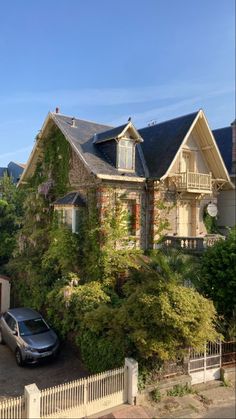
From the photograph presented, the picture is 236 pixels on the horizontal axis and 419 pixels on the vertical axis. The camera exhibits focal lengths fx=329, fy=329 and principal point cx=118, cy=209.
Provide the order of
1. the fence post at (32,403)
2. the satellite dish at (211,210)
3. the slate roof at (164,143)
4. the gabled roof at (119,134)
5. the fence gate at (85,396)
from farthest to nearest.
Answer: the satellite dish at (211,210)
the slate roof at (164,143)
the gabled roof at (119,134)
the fence gate at (85,396)
the fence post at (32,403)

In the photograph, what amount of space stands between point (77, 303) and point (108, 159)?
329 inches

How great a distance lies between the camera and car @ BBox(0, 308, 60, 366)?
1395 cm

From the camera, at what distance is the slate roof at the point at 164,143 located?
63.4 ft

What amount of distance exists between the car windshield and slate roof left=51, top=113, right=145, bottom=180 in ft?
25.5

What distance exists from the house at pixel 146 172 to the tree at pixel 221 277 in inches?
150

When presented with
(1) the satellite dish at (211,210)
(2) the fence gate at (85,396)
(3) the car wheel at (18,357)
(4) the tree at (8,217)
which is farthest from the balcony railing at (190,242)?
(4) the tree at (8,217)

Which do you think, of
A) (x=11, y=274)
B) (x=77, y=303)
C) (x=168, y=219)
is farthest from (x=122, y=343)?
(x=11, y=274)

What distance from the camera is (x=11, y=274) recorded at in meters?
21.8

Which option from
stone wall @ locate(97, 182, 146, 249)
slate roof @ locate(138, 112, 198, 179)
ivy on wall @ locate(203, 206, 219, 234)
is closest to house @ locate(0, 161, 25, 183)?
slate roof @ locate(138, 112, 198, 179)

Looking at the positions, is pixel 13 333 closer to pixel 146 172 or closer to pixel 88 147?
pixel 88 147

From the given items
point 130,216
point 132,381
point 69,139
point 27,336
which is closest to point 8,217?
point 69,139

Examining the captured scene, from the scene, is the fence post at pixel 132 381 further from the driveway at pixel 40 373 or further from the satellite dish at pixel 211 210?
the satellite dish at pixel 211 210

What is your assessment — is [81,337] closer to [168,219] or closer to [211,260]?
[211,260]

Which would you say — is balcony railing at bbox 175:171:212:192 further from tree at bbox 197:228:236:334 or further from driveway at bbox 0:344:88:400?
driveway at bbox 0:344:88:400
